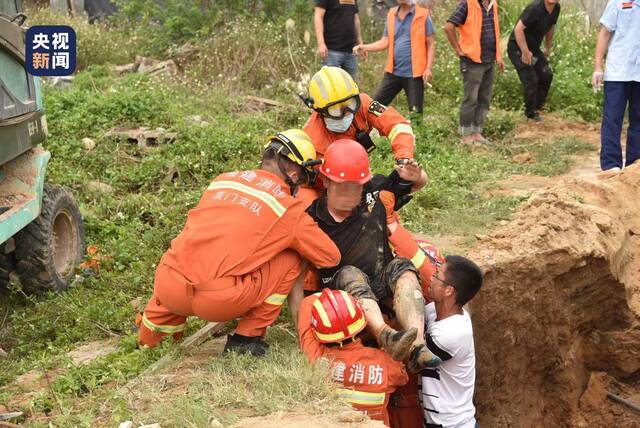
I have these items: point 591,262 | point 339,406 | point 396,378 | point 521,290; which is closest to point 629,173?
point 591,262

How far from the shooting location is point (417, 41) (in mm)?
9969

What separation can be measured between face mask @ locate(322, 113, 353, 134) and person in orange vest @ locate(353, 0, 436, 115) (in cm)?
428

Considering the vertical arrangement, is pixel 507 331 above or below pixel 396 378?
below

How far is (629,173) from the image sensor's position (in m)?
7.29

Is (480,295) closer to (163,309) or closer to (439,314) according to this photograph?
(439,314)

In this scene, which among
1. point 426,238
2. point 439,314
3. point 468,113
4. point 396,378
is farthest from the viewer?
point 468,113

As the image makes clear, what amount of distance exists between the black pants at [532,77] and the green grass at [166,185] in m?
0.30

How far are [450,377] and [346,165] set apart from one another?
1529 millimetres

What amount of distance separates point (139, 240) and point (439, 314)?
3.47 meters

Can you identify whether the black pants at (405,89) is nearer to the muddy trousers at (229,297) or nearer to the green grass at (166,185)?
the green grass at (166,185)

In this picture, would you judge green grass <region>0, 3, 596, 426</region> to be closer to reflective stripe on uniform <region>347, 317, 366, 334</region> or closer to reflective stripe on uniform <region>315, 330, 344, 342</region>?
reflective stripe on uniform <region>315, 330, 344, 342</region>

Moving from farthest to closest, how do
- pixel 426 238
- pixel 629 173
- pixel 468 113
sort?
pixel 468 113 < pixel 629 173 < pixel 426 238

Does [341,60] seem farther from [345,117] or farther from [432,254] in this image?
[432,254]

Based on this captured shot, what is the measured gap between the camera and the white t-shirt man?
493cm
